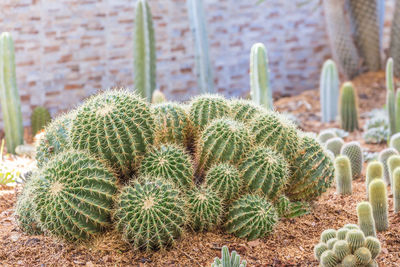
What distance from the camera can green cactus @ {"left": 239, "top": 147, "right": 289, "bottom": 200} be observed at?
3320 millimetres

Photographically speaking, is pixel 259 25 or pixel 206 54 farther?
pixel 259 25

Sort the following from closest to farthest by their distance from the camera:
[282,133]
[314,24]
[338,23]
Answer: [282,133] < [338,23] < [314,24]

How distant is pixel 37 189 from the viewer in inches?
118

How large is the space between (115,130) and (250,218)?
959mm

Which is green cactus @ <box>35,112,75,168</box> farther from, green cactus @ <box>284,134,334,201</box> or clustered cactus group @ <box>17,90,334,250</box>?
green cactus @ <box>284,134,334,201</box>

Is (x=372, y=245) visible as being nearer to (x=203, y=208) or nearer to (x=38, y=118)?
(x=203, y=208)

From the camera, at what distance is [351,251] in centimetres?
279

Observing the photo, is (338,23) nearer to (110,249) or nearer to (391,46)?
(391,46)

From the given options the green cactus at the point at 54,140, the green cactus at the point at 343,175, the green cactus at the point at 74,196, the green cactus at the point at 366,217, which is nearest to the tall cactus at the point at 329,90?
the green cactus at the point at 343,175

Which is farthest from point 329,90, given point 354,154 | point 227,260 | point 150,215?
point 227,260

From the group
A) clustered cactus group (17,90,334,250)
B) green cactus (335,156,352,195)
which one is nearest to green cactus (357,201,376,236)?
clustered cactus group (17,90,334,250)

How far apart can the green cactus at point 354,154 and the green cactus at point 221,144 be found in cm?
154

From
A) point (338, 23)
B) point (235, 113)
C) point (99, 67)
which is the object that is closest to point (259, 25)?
point (338, 23)

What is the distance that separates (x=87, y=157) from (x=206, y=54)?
5.02 meters
